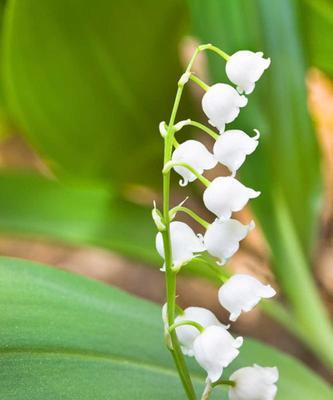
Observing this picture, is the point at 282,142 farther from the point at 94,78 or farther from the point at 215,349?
the point at 215,349

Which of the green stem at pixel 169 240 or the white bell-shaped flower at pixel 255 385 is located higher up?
the green stem at pixel 169 240

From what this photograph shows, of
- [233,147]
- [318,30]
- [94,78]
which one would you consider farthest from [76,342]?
[318,30]

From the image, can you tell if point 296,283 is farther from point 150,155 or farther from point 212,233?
point 212,233

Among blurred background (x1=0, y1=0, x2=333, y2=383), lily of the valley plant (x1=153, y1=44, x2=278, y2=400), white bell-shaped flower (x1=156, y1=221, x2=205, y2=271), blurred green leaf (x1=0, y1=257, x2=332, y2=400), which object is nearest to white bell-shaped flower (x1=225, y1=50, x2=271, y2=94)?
lily of the valley plant (x1=153, y1=44, x2=278, y2=400)

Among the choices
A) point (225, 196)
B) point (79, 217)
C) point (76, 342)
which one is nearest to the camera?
point (225, 196)

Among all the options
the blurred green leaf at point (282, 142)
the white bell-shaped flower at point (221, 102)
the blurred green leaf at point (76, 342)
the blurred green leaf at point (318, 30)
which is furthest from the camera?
the blurred green leaf at point (318, 30)

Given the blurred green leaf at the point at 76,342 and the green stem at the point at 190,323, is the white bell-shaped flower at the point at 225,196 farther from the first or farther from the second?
the blurred green leaf at the point at 76,342

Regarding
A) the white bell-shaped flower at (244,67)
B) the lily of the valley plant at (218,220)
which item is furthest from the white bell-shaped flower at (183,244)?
the white bell-shaped flower at (244,67)
